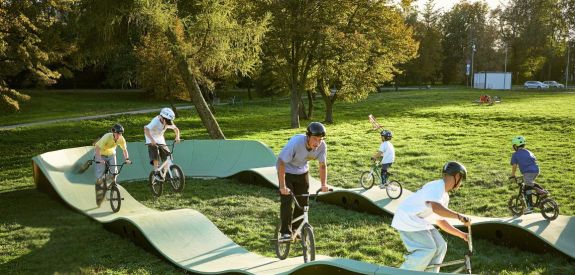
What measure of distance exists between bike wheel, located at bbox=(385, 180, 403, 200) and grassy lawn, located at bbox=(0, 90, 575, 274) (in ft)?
4.74

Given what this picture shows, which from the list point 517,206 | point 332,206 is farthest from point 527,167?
point 332,206

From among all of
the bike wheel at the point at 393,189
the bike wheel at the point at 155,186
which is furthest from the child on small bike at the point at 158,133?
the bike wheel at the point at 393,189

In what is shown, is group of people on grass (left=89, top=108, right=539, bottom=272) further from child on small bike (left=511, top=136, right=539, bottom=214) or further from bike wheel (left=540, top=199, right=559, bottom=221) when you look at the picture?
bike wheel (left=540, top=199, right=559, bottom=221)

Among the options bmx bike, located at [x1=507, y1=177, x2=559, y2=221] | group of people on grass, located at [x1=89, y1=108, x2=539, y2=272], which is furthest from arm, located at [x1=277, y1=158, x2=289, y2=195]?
bmx bike, located at [x1=507, y1=177, x2=559, y2=221]

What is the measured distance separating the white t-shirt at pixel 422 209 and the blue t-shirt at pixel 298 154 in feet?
7.03

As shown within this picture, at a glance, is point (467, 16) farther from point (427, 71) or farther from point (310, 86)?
point (310, 86)

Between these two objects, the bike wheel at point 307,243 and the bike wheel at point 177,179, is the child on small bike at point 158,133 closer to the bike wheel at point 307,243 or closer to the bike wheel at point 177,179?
the bike wheel at point 177,179

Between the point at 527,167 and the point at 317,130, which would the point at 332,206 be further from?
the point at 317,130

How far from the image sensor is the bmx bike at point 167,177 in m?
14.4

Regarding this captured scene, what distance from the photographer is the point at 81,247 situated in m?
10.3

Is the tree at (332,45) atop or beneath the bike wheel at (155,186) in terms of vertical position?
atop

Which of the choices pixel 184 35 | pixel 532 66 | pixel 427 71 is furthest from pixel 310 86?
pixel 532 66

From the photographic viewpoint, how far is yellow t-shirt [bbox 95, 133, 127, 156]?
1298cm

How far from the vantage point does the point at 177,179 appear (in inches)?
591
